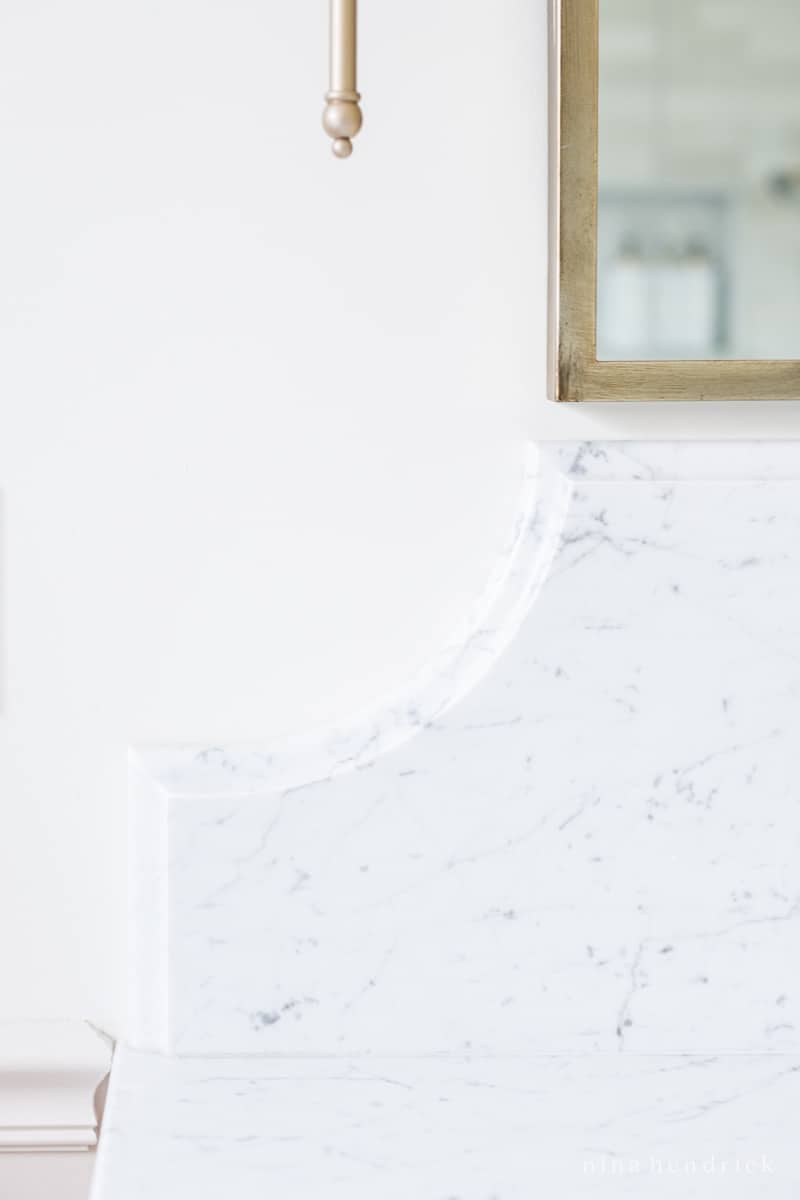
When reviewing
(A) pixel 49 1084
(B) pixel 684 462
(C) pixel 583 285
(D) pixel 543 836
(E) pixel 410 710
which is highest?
(C) pixel 583 285

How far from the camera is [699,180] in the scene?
2.96 ft

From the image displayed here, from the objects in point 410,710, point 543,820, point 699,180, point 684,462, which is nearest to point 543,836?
point 543,820

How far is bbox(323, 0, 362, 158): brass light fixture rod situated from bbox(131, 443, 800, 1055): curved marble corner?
12.0 inches

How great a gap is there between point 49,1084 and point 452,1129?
→ 36cm

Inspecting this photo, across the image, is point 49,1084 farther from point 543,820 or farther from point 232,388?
point 232,388

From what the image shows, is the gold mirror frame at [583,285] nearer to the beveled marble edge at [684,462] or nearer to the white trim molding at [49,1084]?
the beveled marble edge at [684,462]

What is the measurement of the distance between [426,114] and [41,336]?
0.36 m

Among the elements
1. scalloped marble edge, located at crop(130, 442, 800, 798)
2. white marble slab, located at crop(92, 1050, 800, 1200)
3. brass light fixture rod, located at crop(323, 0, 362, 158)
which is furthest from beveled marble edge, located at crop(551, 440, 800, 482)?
white marble slab, located at crop(92, 1050, 800, 1200)

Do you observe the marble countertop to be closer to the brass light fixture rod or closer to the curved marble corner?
the curved marble corner

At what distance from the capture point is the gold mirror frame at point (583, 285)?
2.84 feet

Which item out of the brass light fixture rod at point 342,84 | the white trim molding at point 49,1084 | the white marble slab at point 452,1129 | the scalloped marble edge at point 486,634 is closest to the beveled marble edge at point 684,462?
the scalloped marble edge at point 486,634

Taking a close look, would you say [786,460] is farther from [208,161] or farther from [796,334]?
[208,161]

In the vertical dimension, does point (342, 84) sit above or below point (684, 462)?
above

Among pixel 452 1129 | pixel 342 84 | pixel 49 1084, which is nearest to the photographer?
pixel 342 84
